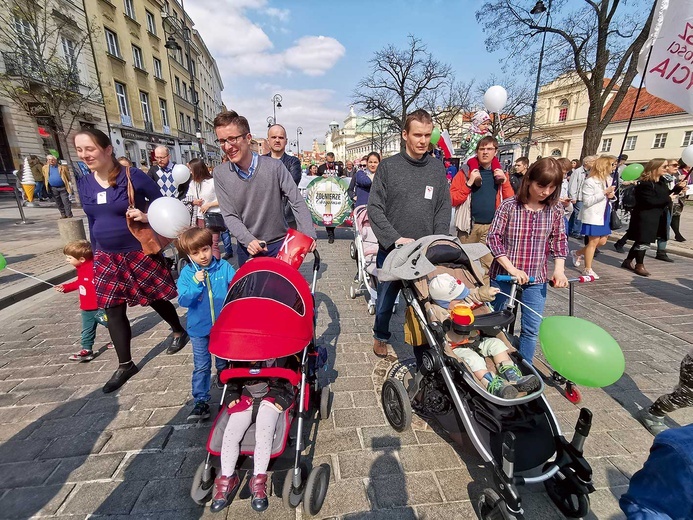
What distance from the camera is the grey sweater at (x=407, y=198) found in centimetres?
291

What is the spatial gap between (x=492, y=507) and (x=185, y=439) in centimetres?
211

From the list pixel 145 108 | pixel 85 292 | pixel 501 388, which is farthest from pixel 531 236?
pixel 145 108

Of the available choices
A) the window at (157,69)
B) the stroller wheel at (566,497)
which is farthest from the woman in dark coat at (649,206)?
the window at (157,69)

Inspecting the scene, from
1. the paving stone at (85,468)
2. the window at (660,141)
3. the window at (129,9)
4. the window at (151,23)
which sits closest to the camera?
the paving stone at (85,468)

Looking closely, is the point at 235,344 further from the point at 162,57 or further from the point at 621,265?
the point at 162,57

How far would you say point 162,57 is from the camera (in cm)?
2722

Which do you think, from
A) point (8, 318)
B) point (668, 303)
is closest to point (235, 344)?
point (8, 318)

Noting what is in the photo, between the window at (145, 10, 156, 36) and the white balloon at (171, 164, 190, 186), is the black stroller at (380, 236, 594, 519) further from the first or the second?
the window at (145, 10, 156, 36)

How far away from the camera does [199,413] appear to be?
2486 millimetres

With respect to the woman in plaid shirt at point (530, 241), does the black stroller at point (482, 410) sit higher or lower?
lower

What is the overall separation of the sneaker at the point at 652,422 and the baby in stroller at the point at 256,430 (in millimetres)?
Answer: 2746

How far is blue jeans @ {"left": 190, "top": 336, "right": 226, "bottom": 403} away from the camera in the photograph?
247 centimetres

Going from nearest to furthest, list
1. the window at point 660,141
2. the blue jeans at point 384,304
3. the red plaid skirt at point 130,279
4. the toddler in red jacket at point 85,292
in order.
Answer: the red plaid skirt at point 130,279
the blue jeans at point 384,304
the toddler in red jacket at point 85,292
the window at point 660,141

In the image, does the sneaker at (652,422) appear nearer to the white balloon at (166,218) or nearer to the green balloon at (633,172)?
the white balloon at (166,218)
